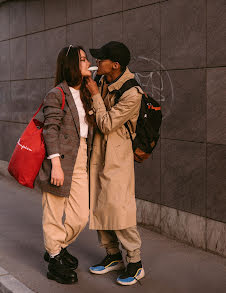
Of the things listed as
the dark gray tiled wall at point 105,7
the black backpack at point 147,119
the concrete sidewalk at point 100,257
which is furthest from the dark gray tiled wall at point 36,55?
the black backpack at point 147,119

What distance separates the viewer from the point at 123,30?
6.71m

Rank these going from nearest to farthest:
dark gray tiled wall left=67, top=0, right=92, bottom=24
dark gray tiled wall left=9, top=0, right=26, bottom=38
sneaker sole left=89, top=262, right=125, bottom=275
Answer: sneaker sole left=89, top=262, right=125, bottom=275 → dark gray tiled wall left=67, top=0, right=92, bottom=24 → dark gray tiled wall left=9, top=0, right=26, bottom=38

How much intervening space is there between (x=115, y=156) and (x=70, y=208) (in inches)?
23.7

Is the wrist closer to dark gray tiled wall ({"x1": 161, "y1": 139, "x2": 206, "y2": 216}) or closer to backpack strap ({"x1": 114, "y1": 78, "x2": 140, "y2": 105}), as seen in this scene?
backpack strap ({"x1": 114, "y1": 78, "x2": 140, "y2": 105})

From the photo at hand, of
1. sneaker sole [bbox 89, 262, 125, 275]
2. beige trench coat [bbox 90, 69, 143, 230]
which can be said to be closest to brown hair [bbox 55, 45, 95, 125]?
beige trench coat [bbox 90, 69, 143, 230]

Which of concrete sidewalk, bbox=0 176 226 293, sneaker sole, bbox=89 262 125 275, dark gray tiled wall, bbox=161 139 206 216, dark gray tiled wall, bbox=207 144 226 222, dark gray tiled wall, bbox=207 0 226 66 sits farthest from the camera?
dark gray tiled wall, bbox=161 139 206 216

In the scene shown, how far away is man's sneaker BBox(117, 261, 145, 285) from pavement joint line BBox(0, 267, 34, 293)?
77 cm

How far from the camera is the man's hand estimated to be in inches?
181

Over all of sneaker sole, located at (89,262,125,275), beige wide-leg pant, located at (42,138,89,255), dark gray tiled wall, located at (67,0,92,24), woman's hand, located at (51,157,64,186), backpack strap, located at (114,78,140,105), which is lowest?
sneaker sole, located at (89,262,125,275)

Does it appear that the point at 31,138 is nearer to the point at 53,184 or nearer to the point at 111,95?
the point at 53,184

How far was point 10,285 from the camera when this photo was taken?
4.67 m

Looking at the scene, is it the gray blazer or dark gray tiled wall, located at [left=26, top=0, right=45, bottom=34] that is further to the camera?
dark gray tiled wall, located at [left=26, top=0, right=45, bottom=34]

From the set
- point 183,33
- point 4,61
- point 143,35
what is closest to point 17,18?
point 4,61

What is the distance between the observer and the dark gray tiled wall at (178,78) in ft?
17.7
